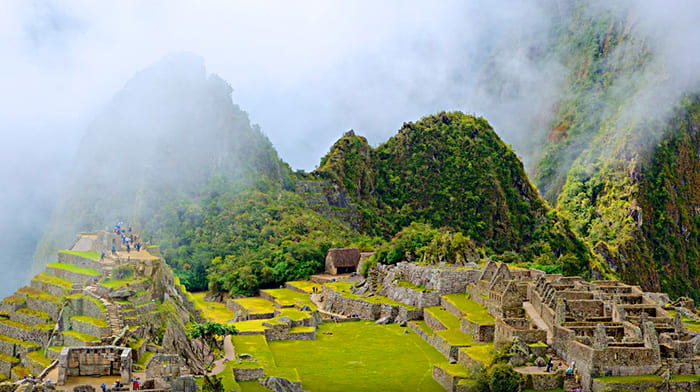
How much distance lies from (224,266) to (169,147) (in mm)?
27096

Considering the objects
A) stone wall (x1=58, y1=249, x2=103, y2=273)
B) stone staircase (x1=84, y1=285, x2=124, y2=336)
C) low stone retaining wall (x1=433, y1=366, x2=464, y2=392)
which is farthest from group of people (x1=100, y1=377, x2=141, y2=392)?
low stone retaining wall (x1=433, y1=366, x2=464, y2=392)

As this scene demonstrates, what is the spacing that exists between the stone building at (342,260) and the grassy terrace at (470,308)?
19022mm

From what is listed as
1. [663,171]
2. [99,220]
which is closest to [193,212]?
[99,220]

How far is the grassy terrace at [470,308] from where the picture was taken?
41.1 meters

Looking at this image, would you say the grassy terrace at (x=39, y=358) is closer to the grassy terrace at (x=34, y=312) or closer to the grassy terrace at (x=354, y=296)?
the grassy terrace at (x=34, y=312)

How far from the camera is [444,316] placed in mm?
45938

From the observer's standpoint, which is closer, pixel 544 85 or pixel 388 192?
pixel 388 192

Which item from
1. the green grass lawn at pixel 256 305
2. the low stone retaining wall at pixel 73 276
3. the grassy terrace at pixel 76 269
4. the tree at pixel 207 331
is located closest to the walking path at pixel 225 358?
the tree at pixel 207 331

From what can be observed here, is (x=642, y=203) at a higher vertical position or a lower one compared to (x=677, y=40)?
lower

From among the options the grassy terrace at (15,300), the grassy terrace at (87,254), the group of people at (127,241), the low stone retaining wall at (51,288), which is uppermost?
the group of people at (127,241)

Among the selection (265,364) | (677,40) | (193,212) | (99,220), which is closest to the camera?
(265,364)

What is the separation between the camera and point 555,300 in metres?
36.8

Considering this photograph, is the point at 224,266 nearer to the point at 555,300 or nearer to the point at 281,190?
the point at 281,190

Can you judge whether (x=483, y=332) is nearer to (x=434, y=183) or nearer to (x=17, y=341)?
(x=17, y=341)
